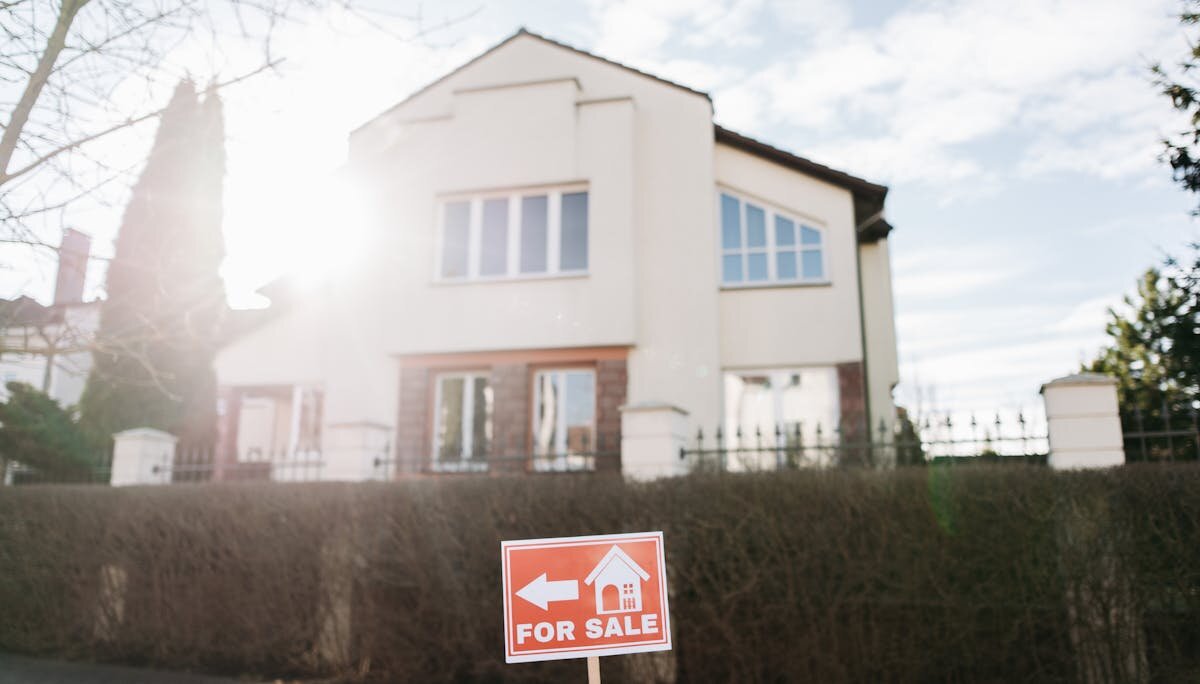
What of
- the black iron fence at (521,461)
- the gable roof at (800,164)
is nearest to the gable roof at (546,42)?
the gable roof at (800,164)

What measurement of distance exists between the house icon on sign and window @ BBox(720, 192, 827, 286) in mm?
9513

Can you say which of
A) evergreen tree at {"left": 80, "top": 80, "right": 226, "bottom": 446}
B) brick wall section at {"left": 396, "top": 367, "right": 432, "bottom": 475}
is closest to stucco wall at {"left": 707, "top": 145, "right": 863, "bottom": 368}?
brick wall section at {"left": 396, "top": 367, "right": 432, "bottom": 475}

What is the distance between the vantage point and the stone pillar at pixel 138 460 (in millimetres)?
10383

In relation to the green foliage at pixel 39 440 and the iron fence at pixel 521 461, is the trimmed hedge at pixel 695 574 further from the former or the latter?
the iron fence at pixel 521 461

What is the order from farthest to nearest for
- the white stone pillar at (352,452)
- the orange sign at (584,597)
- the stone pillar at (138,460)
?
the stone pillar at (138,460), the white stone pillar at (352,452), the orange sign at (584,597)

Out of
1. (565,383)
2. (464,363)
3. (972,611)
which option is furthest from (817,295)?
(972,611)

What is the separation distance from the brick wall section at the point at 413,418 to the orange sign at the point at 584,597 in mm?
9205

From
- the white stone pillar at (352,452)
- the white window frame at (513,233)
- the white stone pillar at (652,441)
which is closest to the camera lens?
the white stone pillar at (652,441)

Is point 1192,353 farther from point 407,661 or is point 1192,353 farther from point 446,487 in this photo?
point 407,661

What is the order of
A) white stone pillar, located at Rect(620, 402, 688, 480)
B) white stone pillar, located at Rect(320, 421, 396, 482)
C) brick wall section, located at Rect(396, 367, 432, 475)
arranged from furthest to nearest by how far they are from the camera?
1. brick wall section, located at Rect(396, 367, 432, 475)
2. white stone pillar, located at Rect(320, 421, 396, 482)
3. white stone pillar, located at Rect(620, 402, 688, 480)

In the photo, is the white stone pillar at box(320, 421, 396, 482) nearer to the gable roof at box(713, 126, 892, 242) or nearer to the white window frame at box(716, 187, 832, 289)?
the white window frame at box(716, 187, 832, 289)

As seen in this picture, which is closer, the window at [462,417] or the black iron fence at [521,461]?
the black iron fence at [521,461]

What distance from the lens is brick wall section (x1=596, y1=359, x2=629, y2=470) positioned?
12.7 meters

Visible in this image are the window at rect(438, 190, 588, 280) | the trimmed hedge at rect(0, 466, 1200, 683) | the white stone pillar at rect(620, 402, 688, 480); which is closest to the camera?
the trimmed hedge at rect(0, 466, 1200, 683)
